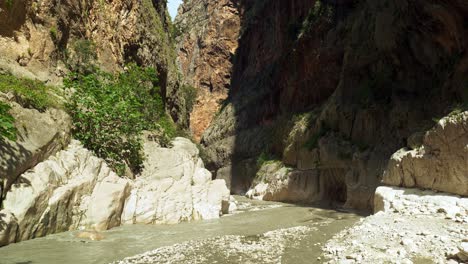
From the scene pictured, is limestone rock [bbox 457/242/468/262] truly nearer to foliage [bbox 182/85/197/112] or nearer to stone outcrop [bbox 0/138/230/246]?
stone outcrop [bbox 0/138/230/246]

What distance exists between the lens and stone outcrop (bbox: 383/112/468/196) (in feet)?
42.8

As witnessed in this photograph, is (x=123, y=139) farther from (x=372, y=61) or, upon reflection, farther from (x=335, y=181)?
(x=372, y=61)

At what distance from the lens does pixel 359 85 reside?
26.9 metres

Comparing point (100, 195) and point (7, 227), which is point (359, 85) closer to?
point (100, 195)

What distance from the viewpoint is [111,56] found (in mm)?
26578

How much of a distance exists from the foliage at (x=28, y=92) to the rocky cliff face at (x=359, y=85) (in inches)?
652

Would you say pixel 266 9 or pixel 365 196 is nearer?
pixel 365 196

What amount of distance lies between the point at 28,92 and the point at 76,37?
35.7 feet

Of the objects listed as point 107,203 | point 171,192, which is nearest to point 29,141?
point 107,203

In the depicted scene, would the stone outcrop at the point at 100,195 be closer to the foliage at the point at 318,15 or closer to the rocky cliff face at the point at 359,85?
the rocky cliff face at the point at 359,85

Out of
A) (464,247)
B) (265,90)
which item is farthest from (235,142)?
(464,247)

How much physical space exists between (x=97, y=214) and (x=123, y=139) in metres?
6.54

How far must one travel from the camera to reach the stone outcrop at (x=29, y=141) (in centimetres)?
1081

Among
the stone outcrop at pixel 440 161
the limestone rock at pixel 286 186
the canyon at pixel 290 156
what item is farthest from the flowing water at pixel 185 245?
the limestone rock at pixel 286 186
